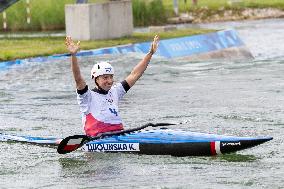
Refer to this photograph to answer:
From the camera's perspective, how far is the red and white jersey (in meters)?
13.8

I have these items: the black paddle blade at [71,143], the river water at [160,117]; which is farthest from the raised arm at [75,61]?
the river water at [160,117]

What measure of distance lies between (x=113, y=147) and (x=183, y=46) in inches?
709

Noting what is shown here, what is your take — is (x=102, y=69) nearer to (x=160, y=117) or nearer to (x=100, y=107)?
(x=100, y=107)

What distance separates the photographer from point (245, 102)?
20.1 m

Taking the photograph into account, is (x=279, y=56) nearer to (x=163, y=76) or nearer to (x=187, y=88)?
(x=163, y=76)

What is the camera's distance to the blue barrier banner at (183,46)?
29.0m

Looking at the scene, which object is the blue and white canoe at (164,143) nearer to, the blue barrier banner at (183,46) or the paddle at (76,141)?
the paddle at (76,141)

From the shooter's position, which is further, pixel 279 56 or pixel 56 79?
pixel 279 56

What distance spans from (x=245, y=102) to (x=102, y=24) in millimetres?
13489

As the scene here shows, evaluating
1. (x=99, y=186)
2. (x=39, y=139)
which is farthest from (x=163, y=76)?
(x=99, y=186)

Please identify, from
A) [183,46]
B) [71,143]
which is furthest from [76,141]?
[183,46]

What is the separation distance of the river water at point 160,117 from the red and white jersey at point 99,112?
1.34ft

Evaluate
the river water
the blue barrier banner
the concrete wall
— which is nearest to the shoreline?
the blue barrier banner

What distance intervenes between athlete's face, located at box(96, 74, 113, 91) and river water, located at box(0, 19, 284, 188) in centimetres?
97
